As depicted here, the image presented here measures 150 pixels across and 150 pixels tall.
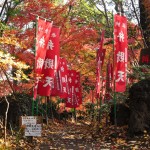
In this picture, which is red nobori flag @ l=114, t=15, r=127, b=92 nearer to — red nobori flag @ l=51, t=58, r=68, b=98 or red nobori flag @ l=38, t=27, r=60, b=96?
red nobori flag @ l=38, t=27, r=60, b=96

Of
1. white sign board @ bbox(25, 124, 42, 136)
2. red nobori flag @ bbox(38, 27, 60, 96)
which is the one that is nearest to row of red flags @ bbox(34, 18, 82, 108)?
red nobori flag @ bbox(38, 27, 60, 96)

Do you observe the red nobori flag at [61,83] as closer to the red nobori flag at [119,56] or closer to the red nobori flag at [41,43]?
the red nobori flag at [119,56]

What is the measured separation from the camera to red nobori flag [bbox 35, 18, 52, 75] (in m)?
9.46

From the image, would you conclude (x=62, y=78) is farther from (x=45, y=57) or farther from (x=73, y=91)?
(x=45, y=57)

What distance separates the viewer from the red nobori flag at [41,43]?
372 inches

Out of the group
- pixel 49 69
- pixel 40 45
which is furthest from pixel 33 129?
pixel 40 45

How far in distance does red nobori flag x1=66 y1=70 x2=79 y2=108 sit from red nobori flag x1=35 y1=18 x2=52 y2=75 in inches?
438

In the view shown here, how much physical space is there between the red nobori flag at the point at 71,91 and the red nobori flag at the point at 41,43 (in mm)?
11115

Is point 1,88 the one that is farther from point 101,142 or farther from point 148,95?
point 148,95

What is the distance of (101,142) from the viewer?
10.7m

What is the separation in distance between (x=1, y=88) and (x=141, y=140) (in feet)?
24.0

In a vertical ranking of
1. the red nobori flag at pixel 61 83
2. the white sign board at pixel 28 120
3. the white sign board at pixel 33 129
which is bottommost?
the white sign board at pixel 33 129

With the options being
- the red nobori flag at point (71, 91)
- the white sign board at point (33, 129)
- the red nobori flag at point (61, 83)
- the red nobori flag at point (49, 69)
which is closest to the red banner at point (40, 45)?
the red nobori flag at point (49, 69)

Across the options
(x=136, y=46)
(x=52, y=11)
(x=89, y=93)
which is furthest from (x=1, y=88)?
(x=89, y=93)
